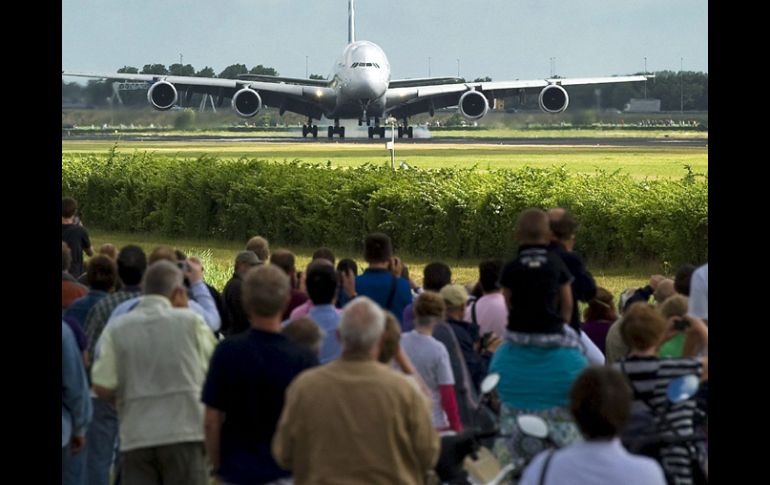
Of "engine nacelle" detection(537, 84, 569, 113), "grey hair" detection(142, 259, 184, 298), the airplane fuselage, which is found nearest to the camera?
"grey hair" detection(142, 259, 184, 298)

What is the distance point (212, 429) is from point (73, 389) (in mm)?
1363

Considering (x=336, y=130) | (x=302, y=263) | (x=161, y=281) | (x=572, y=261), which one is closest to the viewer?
(x=161, y=281)

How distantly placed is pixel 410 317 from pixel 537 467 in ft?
12.8

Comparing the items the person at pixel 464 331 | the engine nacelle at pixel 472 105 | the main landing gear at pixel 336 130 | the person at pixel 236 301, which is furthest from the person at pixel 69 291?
the main landing gear at pixel 336 130

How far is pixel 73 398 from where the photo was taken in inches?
271

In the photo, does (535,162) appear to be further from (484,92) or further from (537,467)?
(537,467)

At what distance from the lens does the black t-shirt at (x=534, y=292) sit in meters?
6.90

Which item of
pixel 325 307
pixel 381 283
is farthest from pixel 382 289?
pixel 325 307

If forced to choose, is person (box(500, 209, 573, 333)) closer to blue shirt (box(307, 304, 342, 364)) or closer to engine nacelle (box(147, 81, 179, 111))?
blue shirt (box(307, 304, 342, 364))

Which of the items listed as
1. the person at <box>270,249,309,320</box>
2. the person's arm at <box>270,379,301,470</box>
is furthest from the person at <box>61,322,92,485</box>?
the person at <box>270,249,309,320</box>

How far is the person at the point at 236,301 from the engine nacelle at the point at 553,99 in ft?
152

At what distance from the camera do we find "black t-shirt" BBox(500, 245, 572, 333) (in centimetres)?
690

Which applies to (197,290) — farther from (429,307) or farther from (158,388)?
(158,388)

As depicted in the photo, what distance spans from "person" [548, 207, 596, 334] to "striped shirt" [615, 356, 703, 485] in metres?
1.37
